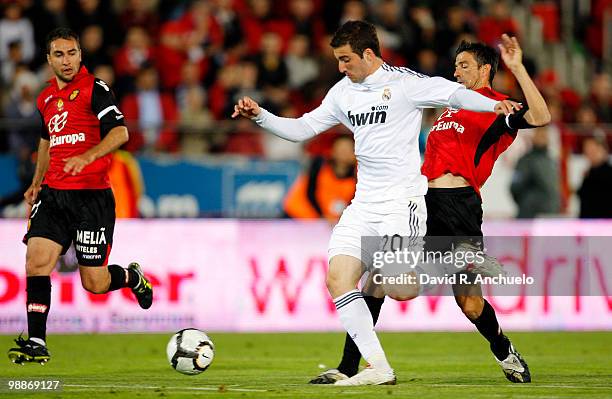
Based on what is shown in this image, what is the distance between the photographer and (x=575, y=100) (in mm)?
21531

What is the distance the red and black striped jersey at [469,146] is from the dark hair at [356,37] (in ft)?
3.87

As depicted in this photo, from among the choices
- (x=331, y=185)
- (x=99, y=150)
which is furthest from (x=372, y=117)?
(x=331, y=185)

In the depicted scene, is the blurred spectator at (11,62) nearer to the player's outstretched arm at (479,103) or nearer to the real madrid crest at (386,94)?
the real madrid crest at (386,94)

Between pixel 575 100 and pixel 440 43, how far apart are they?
264cm

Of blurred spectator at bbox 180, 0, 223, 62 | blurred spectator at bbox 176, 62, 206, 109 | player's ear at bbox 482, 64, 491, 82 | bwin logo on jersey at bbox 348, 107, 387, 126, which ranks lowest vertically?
bwin logo on jersey at bbox 348, 107, 387, 126

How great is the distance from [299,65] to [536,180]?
175 inches

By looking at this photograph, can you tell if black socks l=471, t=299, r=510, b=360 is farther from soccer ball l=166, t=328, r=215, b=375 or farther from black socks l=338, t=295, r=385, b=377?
soccer ball l=166, t=328, r=215, b=375

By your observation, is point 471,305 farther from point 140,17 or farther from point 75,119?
point 140,17

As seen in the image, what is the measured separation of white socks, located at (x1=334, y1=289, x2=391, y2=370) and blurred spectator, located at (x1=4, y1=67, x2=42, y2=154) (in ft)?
26.8

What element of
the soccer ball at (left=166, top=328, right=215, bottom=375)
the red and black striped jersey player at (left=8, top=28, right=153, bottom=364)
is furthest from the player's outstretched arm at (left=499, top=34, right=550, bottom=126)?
the red and black striped jersey player at (left=8, top=28, right=153, bottom=364)

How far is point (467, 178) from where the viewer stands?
32.8 ft

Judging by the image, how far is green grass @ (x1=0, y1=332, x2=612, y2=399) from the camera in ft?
29.1

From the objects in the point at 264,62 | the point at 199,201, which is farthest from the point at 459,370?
the point at 264,62

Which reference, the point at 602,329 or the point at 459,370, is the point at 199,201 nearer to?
the point at 602,329
